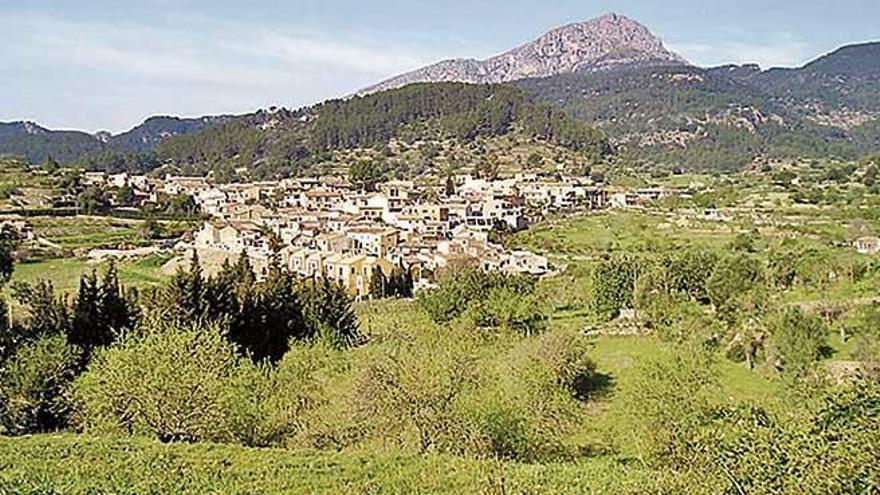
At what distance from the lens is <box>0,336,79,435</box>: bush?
27453 mm

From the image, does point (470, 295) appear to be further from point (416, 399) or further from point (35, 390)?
point (416, 399)

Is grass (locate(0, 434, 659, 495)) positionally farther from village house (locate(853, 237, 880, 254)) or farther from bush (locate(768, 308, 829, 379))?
village house (locate(853, 237, 880, 254))

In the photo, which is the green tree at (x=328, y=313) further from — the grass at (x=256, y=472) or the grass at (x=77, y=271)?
the grass at (x=77, y=271)

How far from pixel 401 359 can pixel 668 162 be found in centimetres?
14529

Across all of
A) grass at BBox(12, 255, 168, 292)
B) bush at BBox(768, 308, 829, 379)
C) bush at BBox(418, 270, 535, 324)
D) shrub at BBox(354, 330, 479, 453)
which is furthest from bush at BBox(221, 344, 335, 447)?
grass at BBox(12, 255, 168, 292)

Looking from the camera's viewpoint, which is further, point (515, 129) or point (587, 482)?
point (515, 129)

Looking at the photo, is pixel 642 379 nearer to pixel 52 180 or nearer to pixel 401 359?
pixel 401 359

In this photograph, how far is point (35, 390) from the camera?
27672 millimetres

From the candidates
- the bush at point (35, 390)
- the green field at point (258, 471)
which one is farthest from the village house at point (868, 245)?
the bush at point (35, 390)

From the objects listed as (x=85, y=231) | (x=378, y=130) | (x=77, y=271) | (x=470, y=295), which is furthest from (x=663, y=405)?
(x=378, y=130)

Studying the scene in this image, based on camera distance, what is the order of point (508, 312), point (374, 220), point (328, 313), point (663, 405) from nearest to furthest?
point (663, 405) → point (328, 313) → point (508, 312) → point (374, 220)

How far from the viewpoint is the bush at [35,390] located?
27.5 m

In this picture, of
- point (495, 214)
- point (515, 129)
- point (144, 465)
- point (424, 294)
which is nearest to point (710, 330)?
point (424, 294)

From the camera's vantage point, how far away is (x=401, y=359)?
24.0 m
